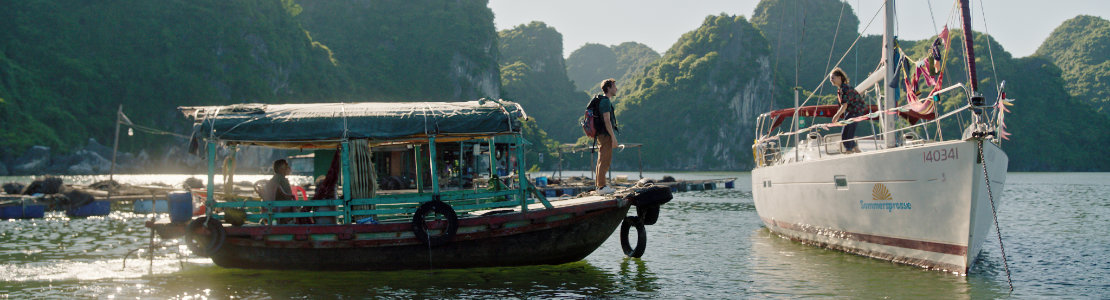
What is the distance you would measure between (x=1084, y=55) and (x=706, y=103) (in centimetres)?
7790

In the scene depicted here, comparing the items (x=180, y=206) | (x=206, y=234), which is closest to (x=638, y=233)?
(x=206, y=234)

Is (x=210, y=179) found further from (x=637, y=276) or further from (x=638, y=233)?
(x=637, y=276)

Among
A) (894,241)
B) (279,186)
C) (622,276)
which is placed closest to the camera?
(279,186)

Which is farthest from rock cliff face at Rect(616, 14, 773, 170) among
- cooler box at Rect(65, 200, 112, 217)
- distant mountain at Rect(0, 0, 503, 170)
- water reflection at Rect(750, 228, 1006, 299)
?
water reflection at Rect(750, 228, 1006, 299)

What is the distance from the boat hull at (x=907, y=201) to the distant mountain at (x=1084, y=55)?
15510 cm

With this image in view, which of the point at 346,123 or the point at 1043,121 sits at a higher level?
the point at 1043,121

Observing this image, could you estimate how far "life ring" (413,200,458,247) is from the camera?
11414 mm

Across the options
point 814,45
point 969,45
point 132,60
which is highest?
point 814,45

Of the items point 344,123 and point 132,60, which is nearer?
point 344,123

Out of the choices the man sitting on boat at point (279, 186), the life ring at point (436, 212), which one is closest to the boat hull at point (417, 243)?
the life ring at point (436, 212)

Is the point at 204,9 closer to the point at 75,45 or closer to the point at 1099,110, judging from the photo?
the point at 75,45

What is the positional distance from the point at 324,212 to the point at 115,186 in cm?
2567

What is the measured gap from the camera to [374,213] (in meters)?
11.5

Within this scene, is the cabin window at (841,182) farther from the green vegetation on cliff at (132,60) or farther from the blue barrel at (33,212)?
the green vegetation on cliff at (132,60)
